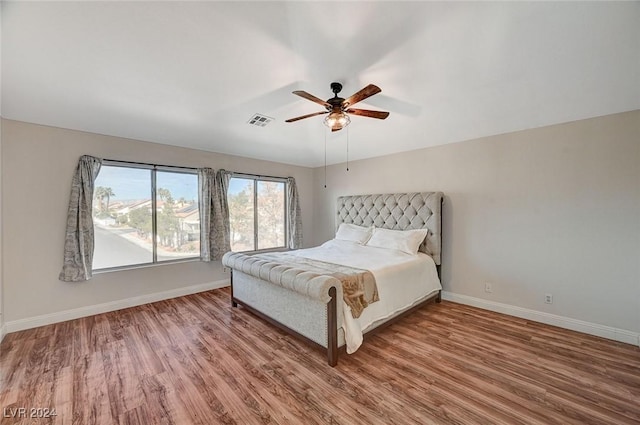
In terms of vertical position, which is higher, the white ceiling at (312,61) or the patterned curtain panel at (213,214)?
the white ceiling at (312,61)

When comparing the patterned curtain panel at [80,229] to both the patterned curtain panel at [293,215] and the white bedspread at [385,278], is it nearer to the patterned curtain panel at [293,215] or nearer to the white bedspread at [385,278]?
the white bedspread at [385,278]

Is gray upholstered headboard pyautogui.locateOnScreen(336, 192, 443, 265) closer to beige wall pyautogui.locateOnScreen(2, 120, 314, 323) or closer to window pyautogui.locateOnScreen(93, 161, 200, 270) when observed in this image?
window pyautogui.locateOnScreen(93, 161, 200, 270)

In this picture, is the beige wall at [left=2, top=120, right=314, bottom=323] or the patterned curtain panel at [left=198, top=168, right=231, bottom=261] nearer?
the beige wall at [left=2, top=120, right=314, bottom=323]

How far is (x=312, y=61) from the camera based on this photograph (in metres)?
2.59

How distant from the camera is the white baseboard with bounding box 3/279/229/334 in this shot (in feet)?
9.87

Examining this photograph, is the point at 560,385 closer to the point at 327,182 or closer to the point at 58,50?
the point at 327,182

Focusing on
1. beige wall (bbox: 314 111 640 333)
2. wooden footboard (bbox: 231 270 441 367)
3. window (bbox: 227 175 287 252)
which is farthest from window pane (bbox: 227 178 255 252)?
beige wall (bbox: 314 111 640 333)

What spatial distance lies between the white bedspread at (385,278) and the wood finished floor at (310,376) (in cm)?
26

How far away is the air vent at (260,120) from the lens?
12.0 ft

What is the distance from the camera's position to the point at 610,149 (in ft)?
9.11

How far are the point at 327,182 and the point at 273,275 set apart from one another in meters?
3.42

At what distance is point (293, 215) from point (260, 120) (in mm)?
2369

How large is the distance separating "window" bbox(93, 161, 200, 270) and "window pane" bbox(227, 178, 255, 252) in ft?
2.11

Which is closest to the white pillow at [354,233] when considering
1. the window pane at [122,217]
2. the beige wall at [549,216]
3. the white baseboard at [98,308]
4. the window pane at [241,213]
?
the beige wall at [549,216]
